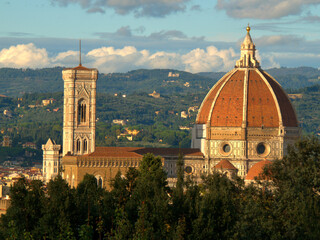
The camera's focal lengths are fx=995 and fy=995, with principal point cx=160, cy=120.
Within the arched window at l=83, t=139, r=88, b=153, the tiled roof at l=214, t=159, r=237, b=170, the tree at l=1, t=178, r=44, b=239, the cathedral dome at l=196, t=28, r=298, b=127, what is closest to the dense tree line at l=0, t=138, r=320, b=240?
the tree at l=1, t=178, r=44, b=239

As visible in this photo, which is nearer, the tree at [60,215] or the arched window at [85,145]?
the tree at [60,215]

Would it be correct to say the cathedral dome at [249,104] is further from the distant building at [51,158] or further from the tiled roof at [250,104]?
the distant building at [51,158]

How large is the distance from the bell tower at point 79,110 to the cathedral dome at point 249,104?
12.9 metres

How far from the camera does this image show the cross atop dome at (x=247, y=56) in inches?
4154

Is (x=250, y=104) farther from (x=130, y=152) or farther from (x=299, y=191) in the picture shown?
(x=299, y=191)

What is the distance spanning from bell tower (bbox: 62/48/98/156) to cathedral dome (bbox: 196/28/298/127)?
509 inches

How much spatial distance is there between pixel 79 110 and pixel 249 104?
57.6ft

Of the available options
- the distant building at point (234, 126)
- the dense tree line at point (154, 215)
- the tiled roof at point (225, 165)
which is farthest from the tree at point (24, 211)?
the tiled roof at point (225, 165)

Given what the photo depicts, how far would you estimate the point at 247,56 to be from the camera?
10625cm

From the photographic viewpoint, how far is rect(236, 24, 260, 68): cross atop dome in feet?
346

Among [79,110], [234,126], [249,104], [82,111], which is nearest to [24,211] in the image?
[79,110]

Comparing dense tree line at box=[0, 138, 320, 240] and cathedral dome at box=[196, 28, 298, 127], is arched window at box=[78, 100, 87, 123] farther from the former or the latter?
dense tree line at box=[0, 138, 320, 240]

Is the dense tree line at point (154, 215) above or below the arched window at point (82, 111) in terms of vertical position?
below

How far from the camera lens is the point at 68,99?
97750 millimetres
